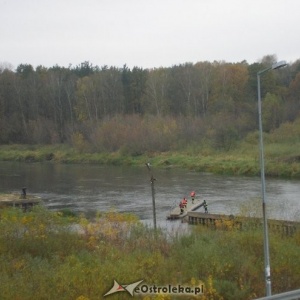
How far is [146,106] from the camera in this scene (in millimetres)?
87000

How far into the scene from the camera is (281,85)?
8369 centimetres

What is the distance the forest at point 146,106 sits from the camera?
72625 mm

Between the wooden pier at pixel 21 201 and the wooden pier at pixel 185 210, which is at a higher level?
the wooden pier at pixel 21 201

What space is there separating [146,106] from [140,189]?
151ft

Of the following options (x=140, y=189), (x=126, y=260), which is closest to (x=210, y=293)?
(x=126, y=260)

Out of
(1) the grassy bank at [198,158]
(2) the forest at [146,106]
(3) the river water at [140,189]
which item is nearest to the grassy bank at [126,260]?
(3) the river water at [140,189]

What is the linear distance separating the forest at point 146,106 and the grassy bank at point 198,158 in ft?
7.93

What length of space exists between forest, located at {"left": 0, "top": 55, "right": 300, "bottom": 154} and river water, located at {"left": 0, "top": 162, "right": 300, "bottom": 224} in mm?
14602

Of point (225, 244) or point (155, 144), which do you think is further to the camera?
point (155, 144)

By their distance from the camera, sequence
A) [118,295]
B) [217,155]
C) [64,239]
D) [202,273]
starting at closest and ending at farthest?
[118,295], [202,273], [64,239], [217,155]

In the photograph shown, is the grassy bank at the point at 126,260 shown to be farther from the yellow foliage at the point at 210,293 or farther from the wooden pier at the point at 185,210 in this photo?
the wooden pier at the point at 185,210

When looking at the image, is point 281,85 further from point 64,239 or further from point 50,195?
point 64,239

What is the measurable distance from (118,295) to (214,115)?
6892cm

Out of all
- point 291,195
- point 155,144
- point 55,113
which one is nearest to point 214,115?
point 155,144
